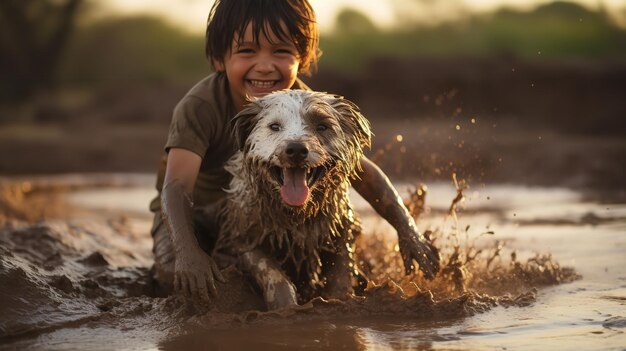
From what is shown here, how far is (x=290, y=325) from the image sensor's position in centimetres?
466

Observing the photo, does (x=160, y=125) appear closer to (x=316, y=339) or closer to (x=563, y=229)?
(x=563, y=229)

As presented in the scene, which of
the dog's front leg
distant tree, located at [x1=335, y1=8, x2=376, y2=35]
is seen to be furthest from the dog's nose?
distant tree, located at [x1=335, y1=8, x2=376, y2=35]

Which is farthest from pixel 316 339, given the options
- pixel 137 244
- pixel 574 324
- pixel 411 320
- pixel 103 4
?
pixel 103 4

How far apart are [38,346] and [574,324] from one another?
2643 millimetres

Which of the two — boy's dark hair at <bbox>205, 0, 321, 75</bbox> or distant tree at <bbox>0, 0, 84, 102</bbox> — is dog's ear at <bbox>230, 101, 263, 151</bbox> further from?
distant tree at <bbox>0, 0, 84, 102</bbox>

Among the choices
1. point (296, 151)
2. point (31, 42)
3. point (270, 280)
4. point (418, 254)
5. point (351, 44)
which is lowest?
point (270, 280)

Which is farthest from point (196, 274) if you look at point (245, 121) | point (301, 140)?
point (301, 140)

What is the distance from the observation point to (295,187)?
4.49 meters

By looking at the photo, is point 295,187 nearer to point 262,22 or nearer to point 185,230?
point 185,230

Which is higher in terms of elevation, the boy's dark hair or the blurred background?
the blurred background

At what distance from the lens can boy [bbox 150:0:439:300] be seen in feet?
16.8

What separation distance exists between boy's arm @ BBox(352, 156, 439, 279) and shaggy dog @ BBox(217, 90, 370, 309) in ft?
0.49

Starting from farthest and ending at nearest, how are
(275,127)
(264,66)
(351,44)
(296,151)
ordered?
(351,44), (264,66), (275,127), (296,151)

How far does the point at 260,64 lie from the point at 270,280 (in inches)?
50.3
